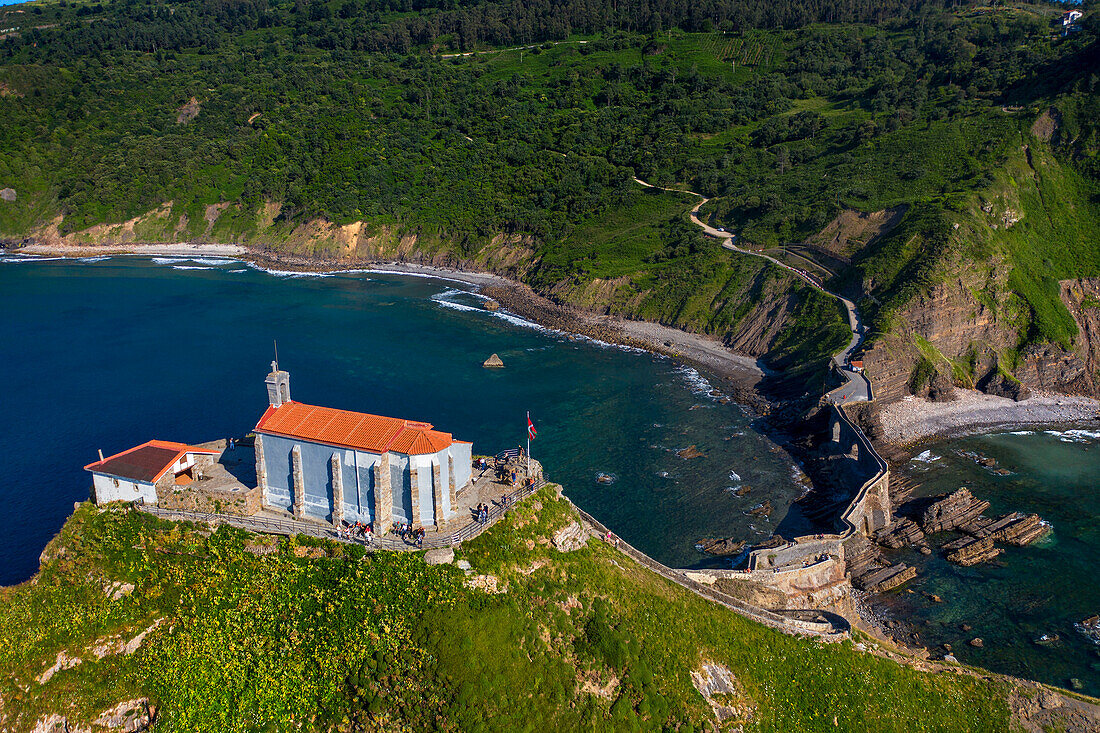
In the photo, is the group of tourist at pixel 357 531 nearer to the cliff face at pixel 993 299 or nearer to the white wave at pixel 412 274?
the cliff face at pixel 993 299

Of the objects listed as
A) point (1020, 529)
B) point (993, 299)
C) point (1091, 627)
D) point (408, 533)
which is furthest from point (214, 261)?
point (1091, 627)

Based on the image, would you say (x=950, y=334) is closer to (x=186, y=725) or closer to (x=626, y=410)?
(x=626, y=410)

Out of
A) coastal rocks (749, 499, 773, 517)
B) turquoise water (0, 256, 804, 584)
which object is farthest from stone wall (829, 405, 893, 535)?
coastal rocks (749, 499, 773, 517)

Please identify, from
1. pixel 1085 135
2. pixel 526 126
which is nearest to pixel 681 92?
pixel 526 126

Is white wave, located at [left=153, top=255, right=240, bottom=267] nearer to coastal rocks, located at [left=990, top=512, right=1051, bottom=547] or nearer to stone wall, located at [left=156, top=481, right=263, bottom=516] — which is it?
stone wall, located at [left=156, top=481, right=263, bottom=516]

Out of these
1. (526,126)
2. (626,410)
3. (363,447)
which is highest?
(526,126)
